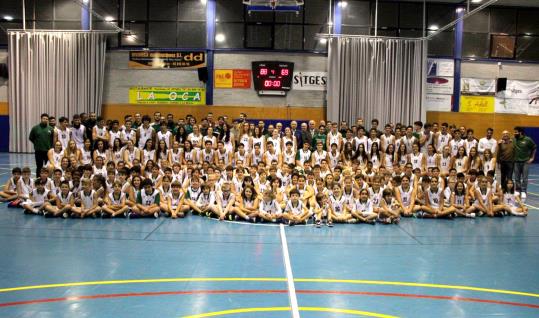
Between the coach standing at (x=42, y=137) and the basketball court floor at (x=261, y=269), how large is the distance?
8.99 ft

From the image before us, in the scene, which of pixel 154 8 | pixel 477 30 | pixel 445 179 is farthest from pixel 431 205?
pixel 154 8

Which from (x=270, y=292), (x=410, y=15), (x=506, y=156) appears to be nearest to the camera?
(x=270, y=292)

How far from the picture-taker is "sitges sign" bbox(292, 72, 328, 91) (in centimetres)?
1877

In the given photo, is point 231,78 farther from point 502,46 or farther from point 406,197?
point 502,46

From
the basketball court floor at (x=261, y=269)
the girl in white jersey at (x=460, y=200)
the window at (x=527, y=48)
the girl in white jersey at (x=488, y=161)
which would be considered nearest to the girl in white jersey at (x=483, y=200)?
the girl in white jersey at (x=460, y=200)

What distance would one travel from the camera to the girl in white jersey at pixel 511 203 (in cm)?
1048

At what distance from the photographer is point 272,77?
18609 millimetres

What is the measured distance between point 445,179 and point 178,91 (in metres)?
11.3

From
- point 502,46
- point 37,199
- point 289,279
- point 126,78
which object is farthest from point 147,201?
point 502,46

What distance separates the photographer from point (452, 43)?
63.7 ft

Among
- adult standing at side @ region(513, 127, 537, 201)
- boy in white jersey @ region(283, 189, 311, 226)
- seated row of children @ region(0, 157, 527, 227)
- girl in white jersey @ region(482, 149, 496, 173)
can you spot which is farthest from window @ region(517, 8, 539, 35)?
boy in white jersey @ region(283, 189, 311, 226)

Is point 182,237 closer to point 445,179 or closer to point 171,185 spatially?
point 171,185

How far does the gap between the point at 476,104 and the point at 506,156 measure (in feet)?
27.6

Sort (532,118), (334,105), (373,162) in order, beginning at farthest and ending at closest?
(532,118) → (334,105) → (373,162)
